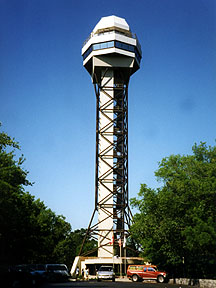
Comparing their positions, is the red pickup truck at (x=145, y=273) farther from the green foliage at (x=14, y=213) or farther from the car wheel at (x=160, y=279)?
the green foliage at (x=14, y=213)

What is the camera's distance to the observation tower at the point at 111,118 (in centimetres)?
6734

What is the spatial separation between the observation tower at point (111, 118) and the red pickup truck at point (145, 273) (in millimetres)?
21369

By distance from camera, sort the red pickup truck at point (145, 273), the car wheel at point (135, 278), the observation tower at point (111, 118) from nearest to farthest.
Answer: the red pickup truck at point (145, 273), the car wheel at point (135, 278), the observation tower at point (111, 118)

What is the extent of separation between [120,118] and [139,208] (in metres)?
33.0

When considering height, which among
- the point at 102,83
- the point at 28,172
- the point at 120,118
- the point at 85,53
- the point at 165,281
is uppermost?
the point at 85,53

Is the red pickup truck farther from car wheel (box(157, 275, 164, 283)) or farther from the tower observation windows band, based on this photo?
the tower observation windows band

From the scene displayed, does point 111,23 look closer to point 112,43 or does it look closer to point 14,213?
point 112,43

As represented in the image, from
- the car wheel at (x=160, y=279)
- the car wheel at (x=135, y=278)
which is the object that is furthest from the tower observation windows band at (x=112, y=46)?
the car wheel at (x=160, y=279)

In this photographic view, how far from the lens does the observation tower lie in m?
67.3

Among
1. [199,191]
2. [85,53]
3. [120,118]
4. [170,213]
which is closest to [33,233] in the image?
[170,213]

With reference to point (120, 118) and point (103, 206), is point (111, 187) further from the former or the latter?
point (120, 118)

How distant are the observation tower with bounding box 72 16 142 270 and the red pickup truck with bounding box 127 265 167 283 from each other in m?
21.4

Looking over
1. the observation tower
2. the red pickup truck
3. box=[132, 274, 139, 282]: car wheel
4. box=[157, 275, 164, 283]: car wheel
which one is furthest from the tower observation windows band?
box=[157, 275, 164, 283]: car wheel

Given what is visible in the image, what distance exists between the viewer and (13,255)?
4547cm
